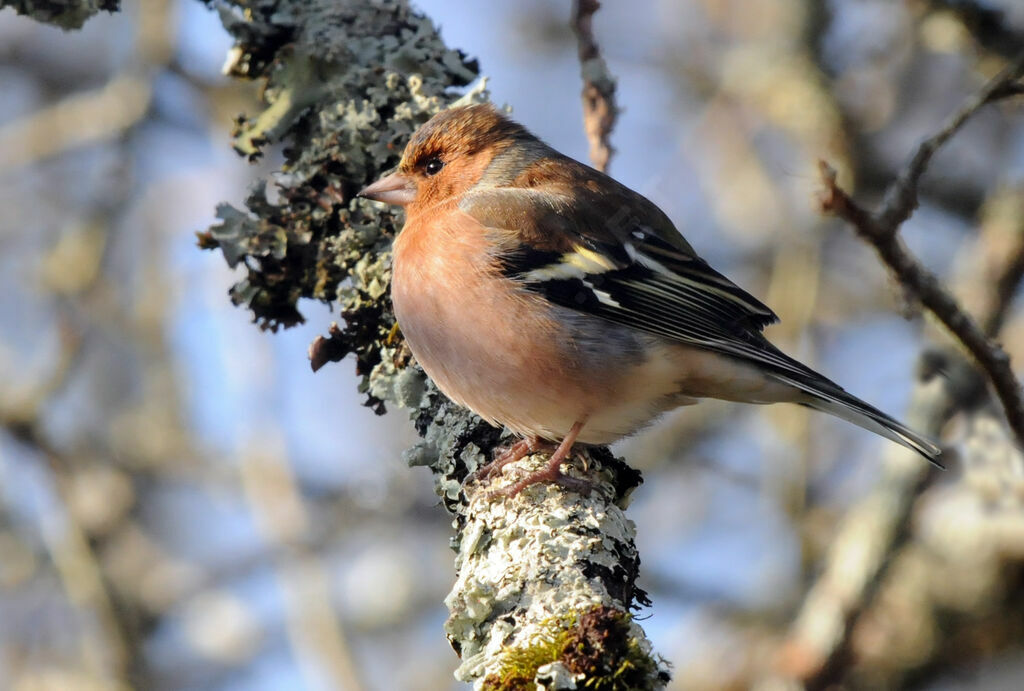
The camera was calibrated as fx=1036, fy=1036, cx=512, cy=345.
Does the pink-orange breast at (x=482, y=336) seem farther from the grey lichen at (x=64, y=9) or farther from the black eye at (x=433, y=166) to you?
the grey lichen at (x=64, y=9)

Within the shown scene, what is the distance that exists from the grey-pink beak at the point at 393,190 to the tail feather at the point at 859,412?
5.06ft

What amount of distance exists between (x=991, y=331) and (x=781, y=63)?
2430mm

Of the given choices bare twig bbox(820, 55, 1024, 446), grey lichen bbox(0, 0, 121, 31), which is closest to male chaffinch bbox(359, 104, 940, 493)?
bare twig bbox(820, 55, 1024, 446)

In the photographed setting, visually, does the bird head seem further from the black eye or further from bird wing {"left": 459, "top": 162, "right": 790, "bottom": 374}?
bird wing {"left": 459, "top": 162, "right": 790, "bottom": 374}

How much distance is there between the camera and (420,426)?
12.0ft

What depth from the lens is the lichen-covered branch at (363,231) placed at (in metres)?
2.91

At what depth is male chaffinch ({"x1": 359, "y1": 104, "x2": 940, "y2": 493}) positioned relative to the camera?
338 centimetres

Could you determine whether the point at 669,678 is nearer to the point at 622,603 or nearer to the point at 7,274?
the point at 622,603

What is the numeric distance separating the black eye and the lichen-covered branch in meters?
0.17

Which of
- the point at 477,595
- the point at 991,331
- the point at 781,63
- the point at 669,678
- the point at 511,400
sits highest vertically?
the point at 781,63

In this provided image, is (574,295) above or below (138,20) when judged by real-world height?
below

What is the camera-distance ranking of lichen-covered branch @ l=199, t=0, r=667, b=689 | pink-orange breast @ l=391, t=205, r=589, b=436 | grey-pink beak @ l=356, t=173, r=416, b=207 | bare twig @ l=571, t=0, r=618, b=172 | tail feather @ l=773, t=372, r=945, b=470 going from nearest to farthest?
lichen-covered branch @ l=199, t=0, r=667, b=689 → tail feather @ l=773, t=372, r=945, b=470 → pink-orange breast @ l=391, t=205, r=589, b=436 → grey-pink beak @ l=356, t=173, r=416, b=207 → bare twig @ l=571, t=0, r=618, b=172

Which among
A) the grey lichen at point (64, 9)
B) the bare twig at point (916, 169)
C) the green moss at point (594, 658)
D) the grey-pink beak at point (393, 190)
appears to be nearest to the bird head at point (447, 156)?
the grey-pink beak at point (393, 190)

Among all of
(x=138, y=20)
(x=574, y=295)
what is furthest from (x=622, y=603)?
(x=138, y=20)
